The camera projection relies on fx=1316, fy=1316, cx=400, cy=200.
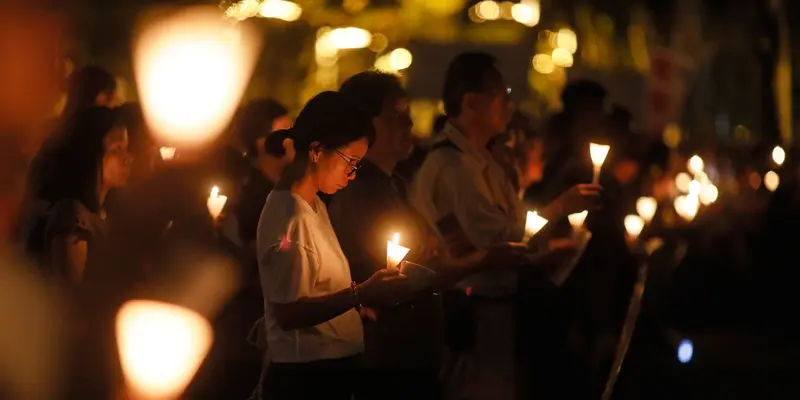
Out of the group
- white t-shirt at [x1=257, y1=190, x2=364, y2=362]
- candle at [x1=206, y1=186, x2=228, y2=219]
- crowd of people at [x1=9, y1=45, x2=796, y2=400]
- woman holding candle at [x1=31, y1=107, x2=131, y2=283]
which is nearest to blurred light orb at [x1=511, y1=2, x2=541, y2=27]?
crowd of people at [x1=9, y1=45, x2=796, y2=400]

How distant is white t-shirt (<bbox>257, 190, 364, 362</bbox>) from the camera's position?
4.09 metres

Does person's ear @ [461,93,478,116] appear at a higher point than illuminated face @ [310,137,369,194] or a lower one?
lower

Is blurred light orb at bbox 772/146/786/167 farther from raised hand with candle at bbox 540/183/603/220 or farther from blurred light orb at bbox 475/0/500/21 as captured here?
blurred light orb at bbox 475/0/500/21

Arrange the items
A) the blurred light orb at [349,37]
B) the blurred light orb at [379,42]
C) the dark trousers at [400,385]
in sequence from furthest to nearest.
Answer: the blurred light orb at [379,42]
the blurred light orb at [349,37]
the dark trousers at [400,385]

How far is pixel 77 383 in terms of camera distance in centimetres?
498

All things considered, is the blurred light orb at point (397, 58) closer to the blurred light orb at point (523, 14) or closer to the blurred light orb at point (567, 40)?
the blurred light orb at point (523, 14)

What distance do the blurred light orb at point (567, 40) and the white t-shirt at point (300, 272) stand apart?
41187 millimetres

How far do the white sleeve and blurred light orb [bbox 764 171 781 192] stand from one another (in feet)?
46.1

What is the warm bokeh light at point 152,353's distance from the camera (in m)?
3.81

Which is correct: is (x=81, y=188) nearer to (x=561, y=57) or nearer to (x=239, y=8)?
(x=239, y=8)

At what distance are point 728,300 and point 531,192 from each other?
29.7ft

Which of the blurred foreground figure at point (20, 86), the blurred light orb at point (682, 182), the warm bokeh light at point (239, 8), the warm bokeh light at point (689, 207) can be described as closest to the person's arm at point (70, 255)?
the warm bokeh light at point (239, 8)

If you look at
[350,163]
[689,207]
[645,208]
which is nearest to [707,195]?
[689,207]

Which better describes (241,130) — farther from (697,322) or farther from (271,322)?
(697,322)
